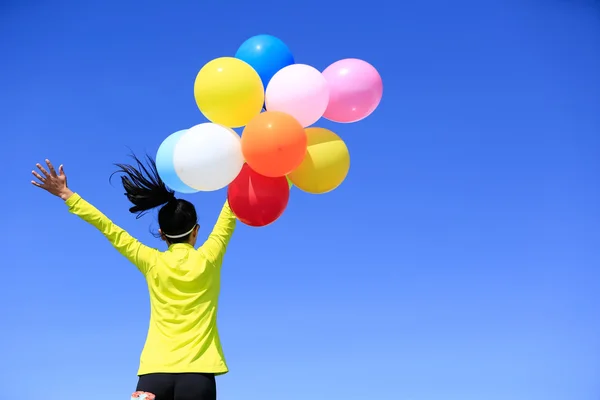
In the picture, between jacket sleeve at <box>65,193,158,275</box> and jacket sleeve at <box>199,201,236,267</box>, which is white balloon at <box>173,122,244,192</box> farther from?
jacket sleeve at <box>65,193,158,275</box>

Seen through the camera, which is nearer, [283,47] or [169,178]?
[169,178]

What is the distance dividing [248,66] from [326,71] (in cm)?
78

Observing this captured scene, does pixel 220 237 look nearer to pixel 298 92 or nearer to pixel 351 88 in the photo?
pixel 298 92

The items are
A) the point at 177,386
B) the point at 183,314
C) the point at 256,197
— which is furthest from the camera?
the point at 256,197

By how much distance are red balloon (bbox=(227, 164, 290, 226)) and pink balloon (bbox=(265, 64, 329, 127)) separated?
516 millimetres

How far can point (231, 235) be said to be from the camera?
503 cm

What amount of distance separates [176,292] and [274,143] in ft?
4.04

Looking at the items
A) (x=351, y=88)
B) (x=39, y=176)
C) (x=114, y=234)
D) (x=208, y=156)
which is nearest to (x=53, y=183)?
(x=39, y=176)

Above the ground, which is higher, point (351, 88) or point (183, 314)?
point (351, 88)

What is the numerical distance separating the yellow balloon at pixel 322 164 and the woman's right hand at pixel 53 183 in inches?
66.0

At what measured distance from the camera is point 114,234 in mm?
4645

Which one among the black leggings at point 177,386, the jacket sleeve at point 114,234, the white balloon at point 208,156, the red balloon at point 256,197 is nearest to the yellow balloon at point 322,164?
the red balloon at point 256,197

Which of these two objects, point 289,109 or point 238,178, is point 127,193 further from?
point 289,109

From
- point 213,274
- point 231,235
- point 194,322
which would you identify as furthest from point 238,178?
point 194,322
